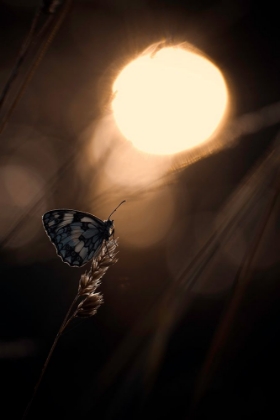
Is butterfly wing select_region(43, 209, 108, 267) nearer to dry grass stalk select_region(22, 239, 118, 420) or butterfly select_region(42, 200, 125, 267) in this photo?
butterfly select_region(42, 200, 125, 267)

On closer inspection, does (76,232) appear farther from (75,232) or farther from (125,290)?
(125,290)

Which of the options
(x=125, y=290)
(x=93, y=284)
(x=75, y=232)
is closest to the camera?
(x=93, y=284)

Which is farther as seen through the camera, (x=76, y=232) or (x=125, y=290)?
(x=125, y=290)

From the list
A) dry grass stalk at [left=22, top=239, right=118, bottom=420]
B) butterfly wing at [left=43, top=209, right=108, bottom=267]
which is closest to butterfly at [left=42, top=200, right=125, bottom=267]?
butterfly wing at [left=43, top=209, right=108, bottom=267]

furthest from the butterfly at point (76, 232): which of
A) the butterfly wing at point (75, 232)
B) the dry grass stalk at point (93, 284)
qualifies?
the dry grass stalk at point (93, 284)

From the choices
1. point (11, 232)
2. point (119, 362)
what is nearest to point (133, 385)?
point (119, 362)

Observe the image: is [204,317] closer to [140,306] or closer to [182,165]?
[140,306]

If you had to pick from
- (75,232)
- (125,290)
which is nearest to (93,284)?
(75,232)
